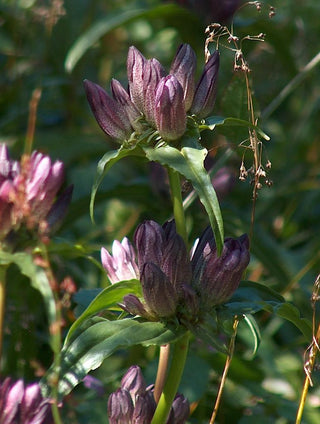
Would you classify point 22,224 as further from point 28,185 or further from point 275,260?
point 275,260

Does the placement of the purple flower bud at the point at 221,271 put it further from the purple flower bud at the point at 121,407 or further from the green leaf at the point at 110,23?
the green leaf at the point at 110,23

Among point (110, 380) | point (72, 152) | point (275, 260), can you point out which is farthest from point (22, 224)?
point (72, 152)

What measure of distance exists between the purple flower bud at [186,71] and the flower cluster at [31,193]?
25 centimetres

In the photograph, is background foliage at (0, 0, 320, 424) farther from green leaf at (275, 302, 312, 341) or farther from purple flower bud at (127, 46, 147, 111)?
green leaf at (275, 302, 312, 341)

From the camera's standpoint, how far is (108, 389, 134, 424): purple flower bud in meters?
0.98

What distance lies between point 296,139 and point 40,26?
2.85 feet

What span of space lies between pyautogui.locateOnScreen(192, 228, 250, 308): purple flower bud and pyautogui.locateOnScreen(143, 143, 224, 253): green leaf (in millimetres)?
42

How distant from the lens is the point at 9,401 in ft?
3.03

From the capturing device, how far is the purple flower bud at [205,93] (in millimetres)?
954

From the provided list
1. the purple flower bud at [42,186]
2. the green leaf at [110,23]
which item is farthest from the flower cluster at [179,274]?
the green leaf at [110,23]

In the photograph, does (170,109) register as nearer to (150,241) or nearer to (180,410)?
(150,241)

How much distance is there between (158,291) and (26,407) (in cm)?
19

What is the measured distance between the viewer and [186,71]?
956 mm

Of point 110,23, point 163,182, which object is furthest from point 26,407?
point 110,23
